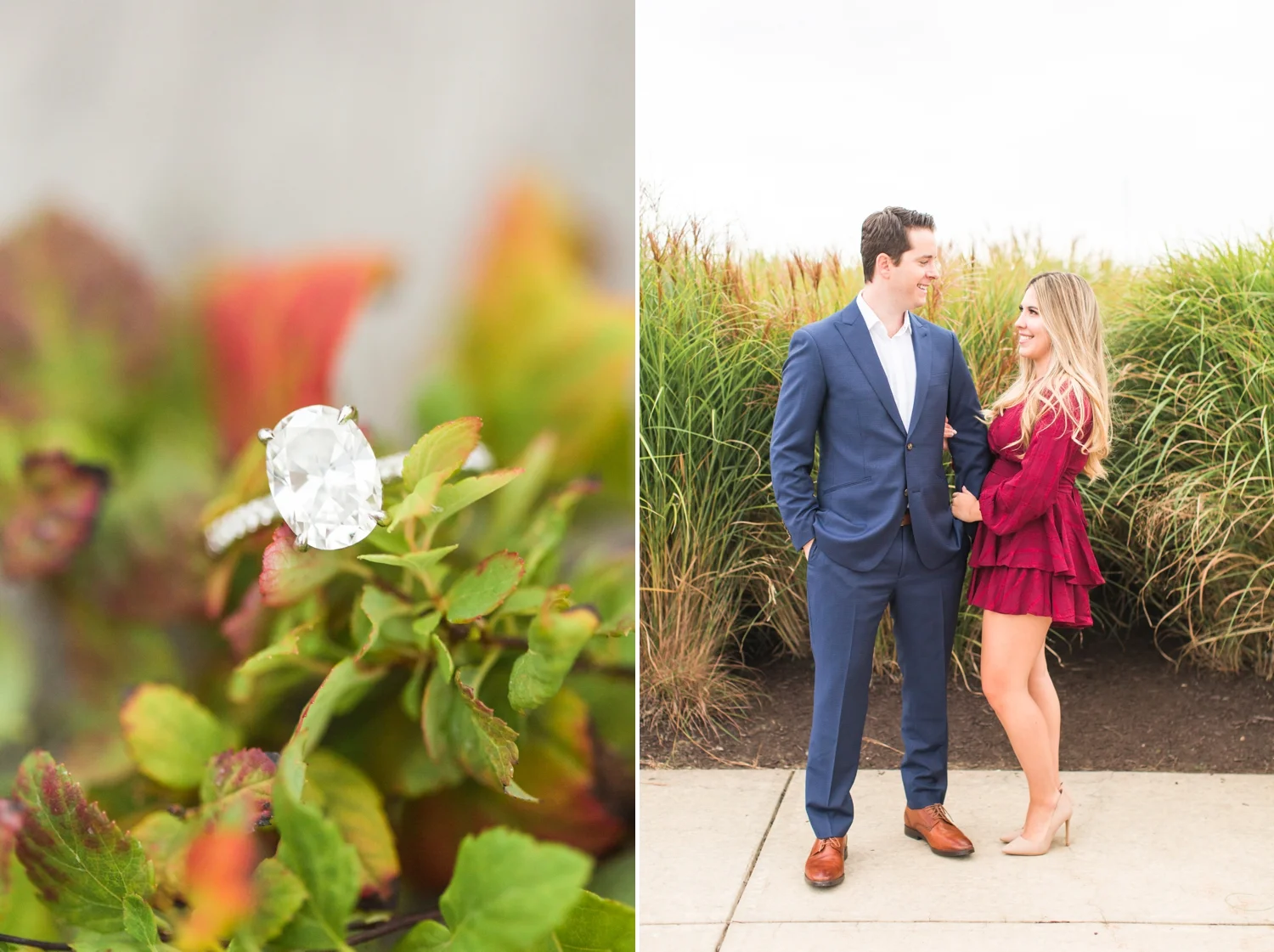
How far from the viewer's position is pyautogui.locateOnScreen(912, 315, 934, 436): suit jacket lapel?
2211 mm

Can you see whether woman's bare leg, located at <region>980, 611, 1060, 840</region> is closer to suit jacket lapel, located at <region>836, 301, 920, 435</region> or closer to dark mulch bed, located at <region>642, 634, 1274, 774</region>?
suit jacket lapel, located at <region>836, 301, 920, 435</region>

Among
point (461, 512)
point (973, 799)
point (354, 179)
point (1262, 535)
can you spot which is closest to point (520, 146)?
point (354, 179)

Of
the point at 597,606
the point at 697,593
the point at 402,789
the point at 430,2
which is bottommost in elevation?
the point at 697,593

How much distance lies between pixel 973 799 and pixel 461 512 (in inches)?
94.9

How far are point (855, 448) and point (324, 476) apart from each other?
1631mm

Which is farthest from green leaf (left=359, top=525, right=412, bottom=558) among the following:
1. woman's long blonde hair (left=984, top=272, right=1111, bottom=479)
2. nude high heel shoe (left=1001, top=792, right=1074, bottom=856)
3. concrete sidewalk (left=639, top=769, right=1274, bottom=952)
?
nude high heel shoe (left=1001, top=792, right=1074, bottom=856)

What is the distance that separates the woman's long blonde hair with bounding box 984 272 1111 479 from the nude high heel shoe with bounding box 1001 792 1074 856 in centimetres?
82

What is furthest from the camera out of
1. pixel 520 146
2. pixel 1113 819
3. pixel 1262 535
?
pixel 1262 535

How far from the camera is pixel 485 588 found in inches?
29.7

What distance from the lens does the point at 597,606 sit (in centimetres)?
77

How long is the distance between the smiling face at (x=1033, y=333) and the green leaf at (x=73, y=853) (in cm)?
202

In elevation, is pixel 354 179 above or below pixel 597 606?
above

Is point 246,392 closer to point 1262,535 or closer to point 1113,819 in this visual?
point 1113,819

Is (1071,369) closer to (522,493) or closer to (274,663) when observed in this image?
(522,493)
